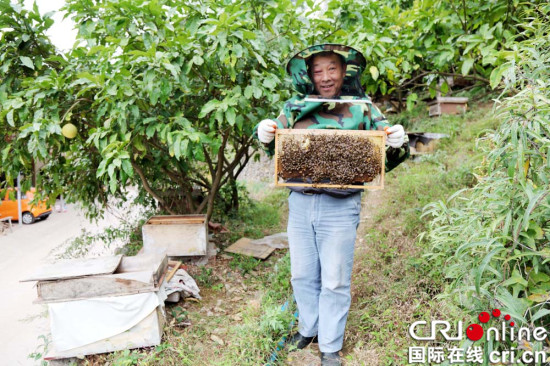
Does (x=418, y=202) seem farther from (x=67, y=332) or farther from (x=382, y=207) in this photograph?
(x=67, y=332)

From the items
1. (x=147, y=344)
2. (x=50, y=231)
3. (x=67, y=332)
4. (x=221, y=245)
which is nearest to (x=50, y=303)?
(x=67, y=332)

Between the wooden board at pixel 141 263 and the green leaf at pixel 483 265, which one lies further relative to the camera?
the wooden board at pixel 141 263

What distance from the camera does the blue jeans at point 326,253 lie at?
2.19 meters

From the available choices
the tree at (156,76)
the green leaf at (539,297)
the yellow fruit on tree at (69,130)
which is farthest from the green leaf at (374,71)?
the yellow fruit on tree at (69,130)

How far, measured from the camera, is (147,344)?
258 centimetres

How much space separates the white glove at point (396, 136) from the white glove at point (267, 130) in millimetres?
661

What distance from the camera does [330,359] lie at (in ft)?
7.29

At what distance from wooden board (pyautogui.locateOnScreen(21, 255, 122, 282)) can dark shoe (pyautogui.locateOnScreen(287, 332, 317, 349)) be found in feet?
4.32

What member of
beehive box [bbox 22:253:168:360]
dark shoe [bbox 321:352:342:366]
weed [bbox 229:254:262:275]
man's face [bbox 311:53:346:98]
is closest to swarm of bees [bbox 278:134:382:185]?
man's face [bbox 311:53:346:98]

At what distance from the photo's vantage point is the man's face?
7.30 ft

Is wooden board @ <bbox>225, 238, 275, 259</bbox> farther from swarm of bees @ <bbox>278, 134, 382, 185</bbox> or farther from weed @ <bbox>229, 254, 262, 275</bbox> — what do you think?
swarm of bees @ <bbox>278, 134, 382, 185</bbox>

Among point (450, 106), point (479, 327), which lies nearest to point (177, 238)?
point (479, 327)

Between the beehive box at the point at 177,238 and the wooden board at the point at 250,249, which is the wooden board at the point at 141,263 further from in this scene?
the wooden board at the point at 250,249

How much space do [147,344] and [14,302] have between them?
302cm
